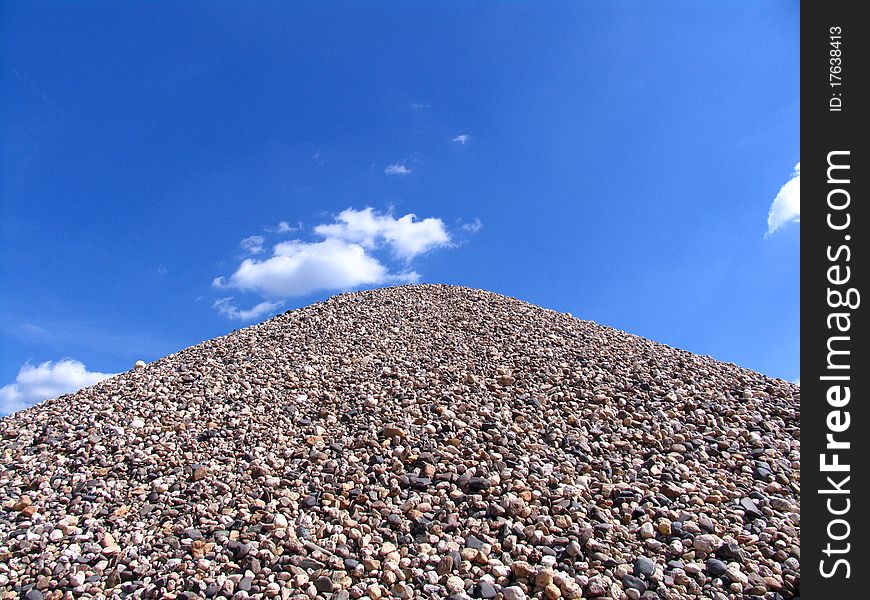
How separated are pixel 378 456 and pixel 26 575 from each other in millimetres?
3010

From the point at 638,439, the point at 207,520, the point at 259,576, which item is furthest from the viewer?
the point at 638,439

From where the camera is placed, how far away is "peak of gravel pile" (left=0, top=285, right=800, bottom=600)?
430cm

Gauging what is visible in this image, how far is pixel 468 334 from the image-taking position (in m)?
9.47

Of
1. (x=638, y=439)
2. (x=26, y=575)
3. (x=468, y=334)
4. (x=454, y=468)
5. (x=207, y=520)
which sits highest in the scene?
(x=468, y=334)

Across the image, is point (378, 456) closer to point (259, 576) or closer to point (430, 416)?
point (430, 416)

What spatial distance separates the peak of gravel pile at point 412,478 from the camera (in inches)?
169

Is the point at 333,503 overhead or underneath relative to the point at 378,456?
underneath

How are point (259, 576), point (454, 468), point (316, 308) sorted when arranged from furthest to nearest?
1. point (316, 308)
2. point (454, 468)
3. point (259, 576)

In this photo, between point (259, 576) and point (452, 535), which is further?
point (452, 535)

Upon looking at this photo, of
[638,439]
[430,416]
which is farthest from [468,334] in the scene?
[638,439]

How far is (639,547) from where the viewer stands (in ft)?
14.8

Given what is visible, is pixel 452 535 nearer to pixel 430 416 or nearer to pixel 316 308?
pixel 430 416

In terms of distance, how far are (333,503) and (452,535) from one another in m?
1.17

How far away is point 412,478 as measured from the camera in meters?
5.42
